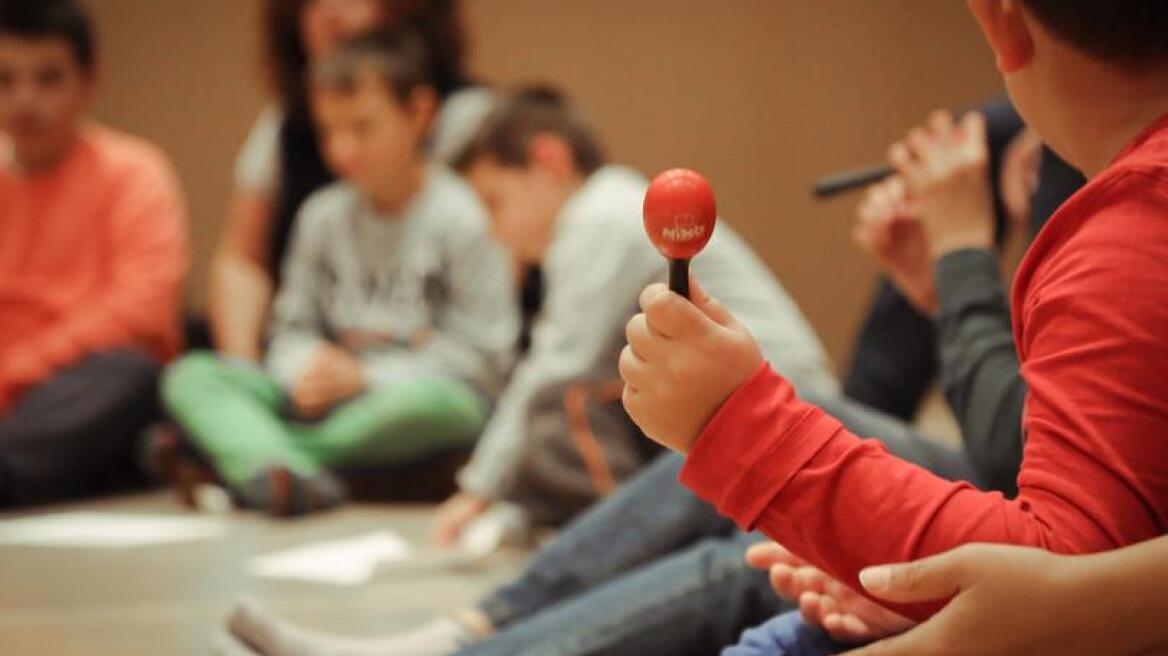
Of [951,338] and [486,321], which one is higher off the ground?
[951,338]

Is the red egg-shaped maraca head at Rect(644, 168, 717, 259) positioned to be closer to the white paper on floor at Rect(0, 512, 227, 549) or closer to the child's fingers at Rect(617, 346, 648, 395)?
the child's fingers at Rect(617, 346, 648, 395)

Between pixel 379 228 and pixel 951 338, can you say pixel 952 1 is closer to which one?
pixel 379 228

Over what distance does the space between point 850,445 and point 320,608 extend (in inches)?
33.6

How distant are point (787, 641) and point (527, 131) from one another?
3.74ft

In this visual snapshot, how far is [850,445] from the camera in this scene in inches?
22.5

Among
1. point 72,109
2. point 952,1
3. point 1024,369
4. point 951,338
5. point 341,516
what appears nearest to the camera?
point 1024,369

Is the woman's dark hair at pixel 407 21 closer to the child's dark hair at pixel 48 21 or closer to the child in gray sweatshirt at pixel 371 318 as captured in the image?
the child in gray sweatshirt at pixel 371 318

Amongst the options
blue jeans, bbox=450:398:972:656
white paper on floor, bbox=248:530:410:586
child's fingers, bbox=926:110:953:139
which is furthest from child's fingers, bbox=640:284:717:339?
white paper on floor, bbox=248:530:410:586

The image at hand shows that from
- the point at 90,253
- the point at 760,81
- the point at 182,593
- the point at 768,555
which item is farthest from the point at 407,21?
the point at 768,555

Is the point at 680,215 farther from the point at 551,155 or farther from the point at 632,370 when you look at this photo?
the point at 551,155

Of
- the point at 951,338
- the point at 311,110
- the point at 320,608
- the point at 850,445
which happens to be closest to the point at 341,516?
the point at 320,608

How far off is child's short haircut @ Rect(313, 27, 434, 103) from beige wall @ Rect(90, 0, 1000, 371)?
2.01ft

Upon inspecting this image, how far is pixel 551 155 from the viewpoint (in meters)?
1.73

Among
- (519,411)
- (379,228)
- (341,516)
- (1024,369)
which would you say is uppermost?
(1024,369)
